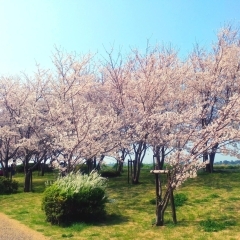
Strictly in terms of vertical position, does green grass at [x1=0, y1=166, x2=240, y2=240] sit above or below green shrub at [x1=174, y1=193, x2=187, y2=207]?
below

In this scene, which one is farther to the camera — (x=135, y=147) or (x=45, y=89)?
(x=45, y=89)

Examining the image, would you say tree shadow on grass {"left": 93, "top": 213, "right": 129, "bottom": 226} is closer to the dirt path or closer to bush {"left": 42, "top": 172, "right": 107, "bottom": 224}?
bush {"left": 42, "top": 172, "right": 107, "bottom": 224}

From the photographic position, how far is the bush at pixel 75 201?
38.0ft

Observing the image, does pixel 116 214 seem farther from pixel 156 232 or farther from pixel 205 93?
pixel 205 93

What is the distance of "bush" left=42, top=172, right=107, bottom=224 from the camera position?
11.6m

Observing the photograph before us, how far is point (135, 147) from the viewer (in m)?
22.3

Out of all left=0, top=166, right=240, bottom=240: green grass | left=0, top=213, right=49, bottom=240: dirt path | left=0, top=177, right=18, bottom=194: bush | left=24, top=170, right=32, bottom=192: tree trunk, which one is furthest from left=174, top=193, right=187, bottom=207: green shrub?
left=0, top=177, right=18, bottom=194: bush

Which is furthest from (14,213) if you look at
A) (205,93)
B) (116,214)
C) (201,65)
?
(201,65)

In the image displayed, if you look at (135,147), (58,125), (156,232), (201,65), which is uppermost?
(201,65)

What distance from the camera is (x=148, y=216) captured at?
490 inches

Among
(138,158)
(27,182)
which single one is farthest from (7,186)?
(138,158)

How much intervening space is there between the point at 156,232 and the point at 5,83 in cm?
1860

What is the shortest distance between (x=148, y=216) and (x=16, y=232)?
4850 millimetres

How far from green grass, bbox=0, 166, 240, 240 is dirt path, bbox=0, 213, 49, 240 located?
27 cm
